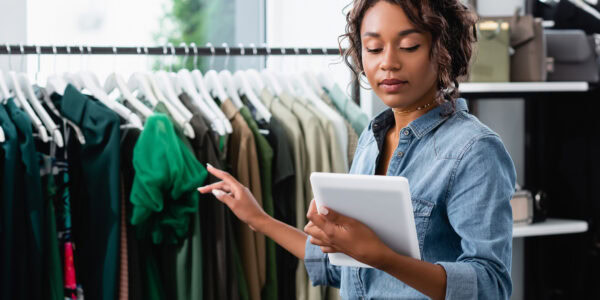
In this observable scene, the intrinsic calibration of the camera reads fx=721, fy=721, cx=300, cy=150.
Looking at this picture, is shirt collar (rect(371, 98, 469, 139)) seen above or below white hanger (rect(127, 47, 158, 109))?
below

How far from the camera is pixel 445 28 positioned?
1073 millimetres

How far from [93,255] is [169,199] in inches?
9.1

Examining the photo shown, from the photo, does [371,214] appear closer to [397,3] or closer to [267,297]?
[397,3]

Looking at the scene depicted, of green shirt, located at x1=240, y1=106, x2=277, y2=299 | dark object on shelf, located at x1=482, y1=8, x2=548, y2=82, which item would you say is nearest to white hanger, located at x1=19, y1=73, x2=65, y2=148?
green shirt, located at x1=240, y1=106, x2=277, y2=299

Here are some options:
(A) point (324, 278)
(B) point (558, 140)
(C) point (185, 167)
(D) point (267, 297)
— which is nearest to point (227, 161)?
(C) point (185, 167)

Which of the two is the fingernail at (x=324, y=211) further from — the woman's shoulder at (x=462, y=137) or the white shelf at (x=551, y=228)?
the white shelf at (x=551, y=228)

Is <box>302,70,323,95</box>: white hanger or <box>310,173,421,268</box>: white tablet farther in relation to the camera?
<box>302,70,323,95</box>: white hanger

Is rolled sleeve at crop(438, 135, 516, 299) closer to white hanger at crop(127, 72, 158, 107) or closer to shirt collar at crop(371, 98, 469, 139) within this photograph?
shirt collar at crop(371, 98, 469, 139)

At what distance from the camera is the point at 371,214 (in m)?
0.98

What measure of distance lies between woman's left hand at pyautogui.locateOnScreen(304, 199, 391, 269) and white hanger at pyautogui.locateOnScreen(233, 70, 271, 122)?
1120 mm

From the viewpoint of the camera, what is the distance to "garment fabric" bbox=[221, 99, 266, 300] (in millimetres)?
1958

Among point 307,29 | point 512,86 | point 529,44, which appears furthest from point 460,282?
point 307,29

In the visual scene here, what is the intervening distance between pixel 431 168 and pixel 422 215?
7cm

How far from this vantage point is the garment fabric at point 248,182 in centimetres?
196
